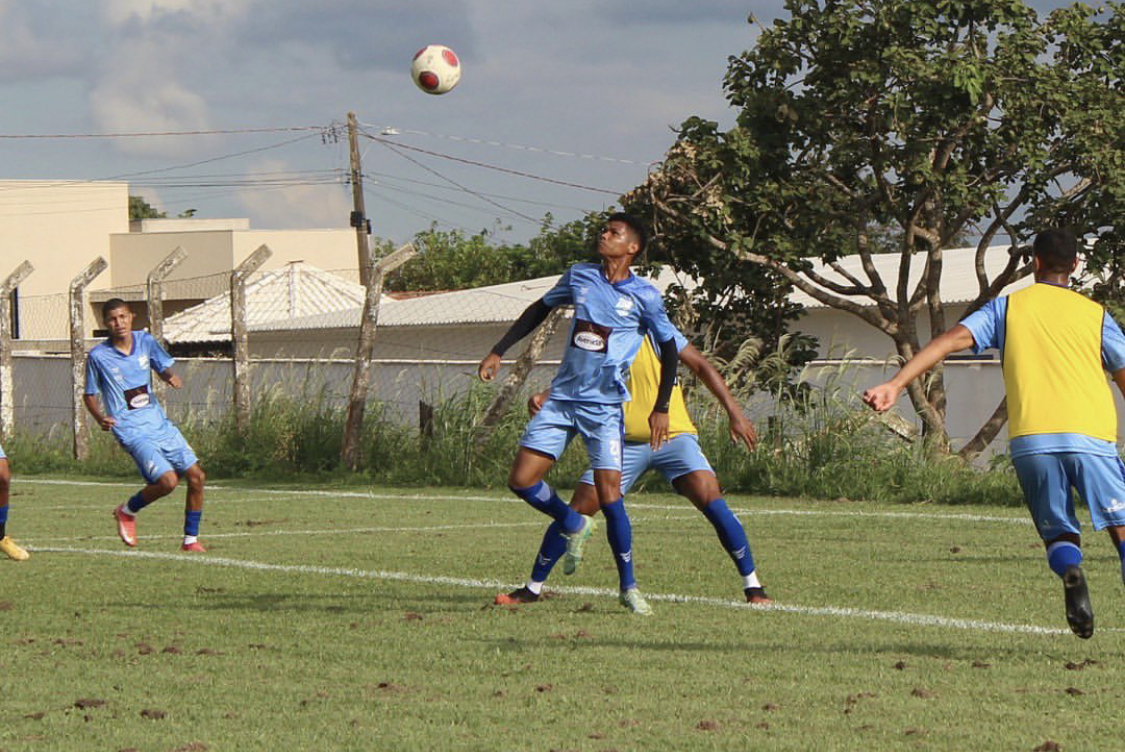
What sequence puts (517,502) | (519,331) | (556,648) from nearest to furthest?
(556,648) → (519,331) → (517,502)

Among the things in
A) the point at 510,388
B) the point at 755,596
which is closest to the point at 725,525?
the point at 755,596

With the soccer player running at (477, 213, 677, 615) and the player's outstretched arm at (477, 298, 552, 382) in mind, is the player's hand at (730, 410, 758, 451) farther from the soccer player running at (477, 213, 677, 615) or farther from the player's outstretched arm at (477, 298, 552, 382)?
the player's outstretched arm at (477, 298, 552, 382)

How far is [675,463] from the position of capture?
8.82 metres

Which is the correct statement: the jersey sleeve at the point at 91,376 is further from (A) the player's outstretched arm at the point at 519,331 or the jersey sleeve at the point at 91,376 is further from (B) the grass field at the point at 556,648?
(A) the player's outstretched arm at the point at 519,331

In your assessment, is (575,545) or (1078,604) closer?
(1078,604)

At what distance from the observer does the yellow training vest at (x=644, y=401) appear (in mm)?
8969

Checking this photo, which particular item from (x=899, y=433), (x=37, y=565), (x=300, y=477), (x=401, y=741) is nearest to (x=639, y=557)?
(x=37, y=565)

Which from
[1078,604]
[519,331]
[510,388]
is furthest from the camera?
[510,388]

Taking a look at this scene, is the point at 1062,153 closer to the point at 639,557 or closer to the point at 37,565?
the point at 639,557

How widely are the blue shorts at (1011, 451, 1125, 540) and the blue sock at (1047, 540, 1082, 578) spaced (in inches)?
1.8

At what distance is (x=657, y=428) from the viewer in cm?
836

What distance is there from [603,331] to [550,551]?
1254mm

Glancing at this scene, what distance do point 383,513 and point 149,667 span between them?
838 cm

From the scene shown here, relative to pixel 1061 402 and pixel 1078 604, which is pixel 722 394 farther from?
pixel 1078 604
